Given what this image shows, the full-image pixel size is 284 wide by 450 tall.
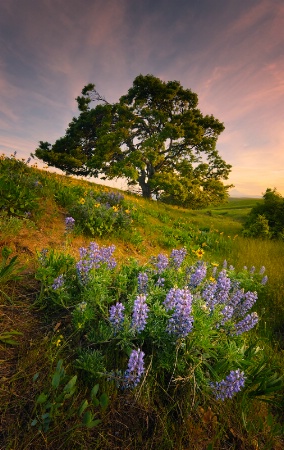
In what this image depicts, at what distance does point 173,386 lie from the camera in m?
2.05

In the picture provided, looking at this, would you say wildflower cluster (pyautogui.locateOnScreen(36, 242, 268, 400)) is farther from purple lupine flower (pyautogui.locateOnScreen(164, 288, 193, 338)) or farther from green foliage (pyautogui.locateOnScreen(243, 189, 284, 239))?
green foliage (pyautogui.locateOnScreen(243, 189, 284, 239))

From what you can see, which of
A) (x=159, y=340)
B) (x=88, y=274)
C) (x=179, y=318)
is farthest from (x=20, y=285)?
(x=179, y=318)

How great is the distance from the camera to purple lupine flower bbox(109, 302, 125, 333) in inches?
80.6

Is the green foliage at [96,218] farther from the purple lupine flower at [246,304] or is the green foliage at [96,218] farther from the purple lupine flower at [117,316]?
the purple lupine flower at [117,316]

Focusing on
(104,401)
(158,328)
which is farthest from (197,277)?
(104,401)

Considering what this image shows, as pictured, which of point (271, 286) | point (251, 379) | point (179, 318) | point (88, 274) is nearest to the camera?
point (179, 318)

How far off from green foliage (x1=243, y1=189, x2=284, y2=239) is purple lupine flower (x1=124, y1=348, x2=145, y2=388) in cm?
1125

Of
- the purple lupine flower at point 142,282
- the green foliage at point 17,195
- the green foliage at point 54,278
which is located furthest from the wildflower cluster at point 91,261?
the green foliage at point 17,195

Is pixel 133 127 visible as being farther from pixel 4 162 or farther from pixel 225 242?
pixel 4 162

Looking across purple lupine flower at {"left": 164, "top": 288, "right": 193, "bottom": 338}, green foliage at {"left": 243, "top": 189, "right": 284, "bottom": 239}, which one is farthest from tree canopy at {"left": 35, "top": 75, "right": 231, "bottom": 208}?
purple lupine flower at {"left": 164, "top": 288, "right": 193, "bottom": 338}

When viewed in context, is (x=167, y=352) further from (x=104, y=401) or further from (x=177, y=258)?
(x=177, y=258)

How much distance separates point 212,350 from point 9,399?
156 centimetres

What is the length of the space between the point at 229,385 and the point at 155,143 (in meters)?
16.8

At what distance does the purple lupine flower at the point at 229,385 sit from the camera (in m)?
1.86
